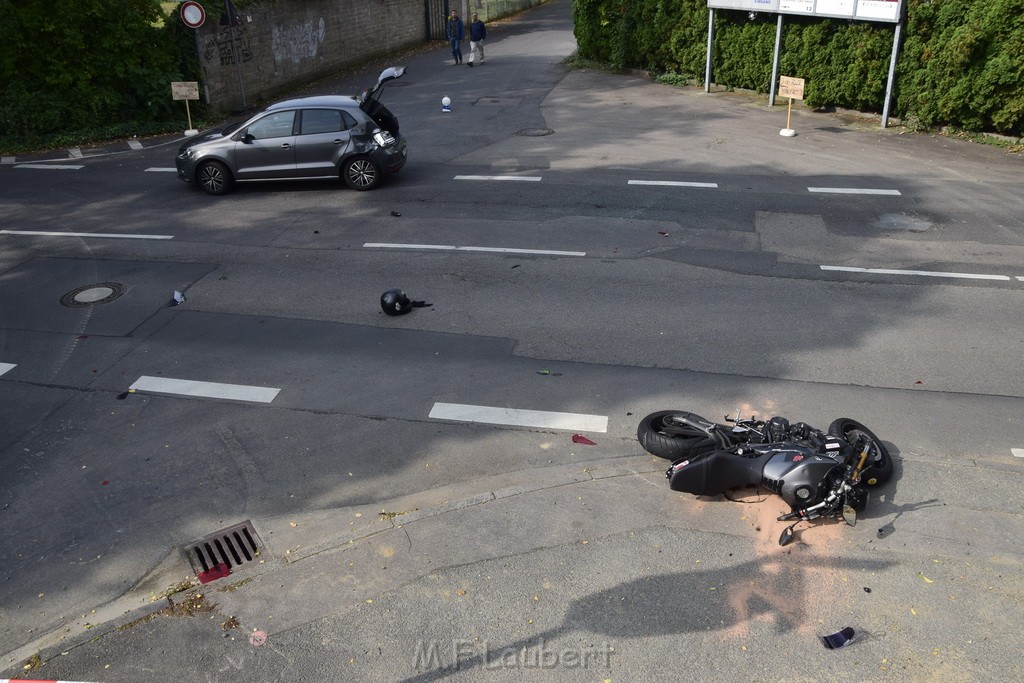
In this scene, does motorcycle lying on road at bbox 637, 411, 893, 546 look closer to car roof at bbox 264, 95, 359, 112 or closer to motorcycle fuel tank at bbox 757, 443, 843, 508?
motorcycle fuel tank at bbox 757, 443, 843, 508

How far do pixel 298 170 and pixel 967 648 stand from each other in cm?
1358

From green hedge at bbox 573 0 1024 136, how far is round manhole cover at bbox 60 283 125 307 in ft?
56.2

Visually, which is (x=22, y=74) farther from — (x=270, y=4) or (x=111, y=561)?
(x=111, y=561)

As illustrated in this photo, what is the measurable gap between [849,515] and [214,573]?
4967mm

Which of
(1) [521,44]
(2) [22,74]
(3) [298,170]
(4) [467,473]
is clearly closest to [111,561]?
(4) [467,473]

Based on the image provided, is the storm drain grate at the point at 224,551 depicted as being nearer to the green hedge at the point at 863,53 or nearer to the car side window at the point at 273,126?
the car side window at the point at 273,126

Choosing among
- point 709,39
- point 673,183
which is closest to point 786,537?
point 673,183

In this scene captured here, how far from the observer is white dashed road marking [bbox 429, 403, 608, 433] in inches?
330

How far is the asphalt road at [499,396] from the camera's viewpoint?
19.3 ft

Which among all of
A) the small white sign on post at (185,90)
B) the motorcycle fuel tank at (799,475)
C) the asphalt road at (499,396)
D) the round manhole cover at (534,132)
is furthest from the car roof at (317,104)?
the motorcycle fuel tank at (799,475)

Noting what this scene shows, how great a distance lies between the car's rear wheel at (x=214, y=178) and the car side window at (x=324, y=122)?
1744 mm

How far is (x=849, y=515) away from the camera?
6.71 m

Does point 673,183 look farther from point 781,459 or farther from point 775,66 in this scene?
point 781,459

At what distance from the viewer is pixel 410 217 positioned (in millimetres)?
14625
